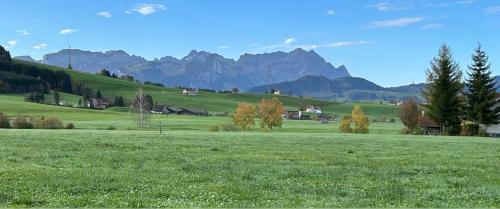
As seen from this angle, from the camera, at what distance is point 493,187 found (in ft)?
61.5

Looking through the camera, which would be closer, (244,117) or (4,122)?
(4,122)

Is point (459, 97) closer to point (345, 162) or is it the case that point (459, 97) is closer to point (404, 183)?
point (345, 162)

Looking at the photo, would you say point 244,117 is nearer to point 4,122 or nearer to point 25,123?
point 25,123

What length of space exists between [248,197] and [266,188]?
2.27 metres

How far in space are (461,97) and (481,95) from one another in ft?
10.9

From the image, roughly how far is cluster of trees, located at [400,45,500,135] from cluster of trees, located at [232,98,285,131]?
4473 centimetres

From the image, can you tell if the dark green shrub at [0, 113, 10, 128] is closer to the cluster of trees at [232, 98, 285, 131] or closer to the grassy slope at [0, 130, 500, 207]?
the cluster of trees at [232, 98, 285, 131]

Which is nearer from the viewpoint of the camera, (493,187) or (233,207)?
(233,207)

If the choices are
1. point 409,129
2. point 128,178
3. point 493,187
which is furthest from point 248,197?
point 409,129

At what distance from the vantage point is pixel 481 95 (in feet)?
315

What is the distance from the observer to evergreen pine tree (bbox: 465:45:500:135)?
314 feet

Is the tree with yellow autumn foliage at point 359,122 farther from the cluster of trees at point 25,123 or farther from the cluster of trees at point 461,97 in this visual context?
the cluster of trees at point 25,123

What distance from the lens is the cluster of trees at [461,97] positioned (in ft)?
314

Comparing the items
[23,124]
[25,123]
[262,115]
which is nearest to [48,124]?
[25,123]
